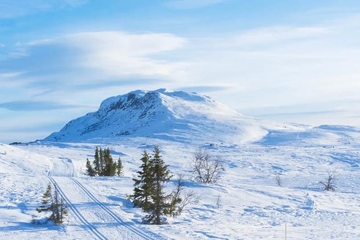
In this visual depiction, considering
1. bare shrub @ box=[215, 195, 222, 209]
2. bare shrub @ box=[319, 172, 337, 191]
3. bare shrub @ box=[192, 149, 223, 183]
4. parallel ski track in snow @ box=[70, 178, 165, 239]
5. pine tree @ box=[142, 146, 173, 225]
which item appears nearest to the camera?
parallel ski track in snow @ box=[70, 178, 165, 239]

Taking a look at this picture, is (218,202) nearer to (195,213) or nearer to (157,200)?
(195,213)

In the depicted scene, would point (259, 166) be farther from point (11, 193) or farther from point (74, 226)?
point (74, 226)

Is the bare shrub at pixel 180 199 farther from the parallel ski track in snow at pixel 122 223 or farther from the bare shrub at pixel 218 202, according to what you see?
the parallel ski track in snow at pixel 122 223

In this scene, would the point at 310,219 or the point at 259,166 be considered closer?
the point at 310,219

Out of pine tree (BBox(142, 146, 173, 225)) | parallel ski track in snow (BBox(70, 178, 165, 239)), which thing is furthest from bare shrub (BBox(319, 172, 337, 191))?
pine tree (BBox(142, 146, 173, 225))

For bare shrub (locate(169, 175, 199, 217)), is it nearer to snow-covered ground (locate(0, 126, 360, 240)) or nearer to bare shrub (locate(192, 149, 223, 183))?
snow-covered ground (locate(0, 126, 360, 240))

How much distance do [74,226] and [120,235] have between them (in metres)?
3.94

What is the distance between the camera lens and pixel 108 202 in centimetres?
3481

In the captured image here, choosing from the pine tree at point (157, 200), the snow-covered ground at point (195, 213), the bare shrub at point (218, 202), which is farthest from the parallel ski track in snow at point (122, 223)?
the bare shrub at point (218, 202)

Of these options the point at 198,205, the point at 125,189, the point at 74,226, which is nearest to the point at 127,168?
the point at 125,189

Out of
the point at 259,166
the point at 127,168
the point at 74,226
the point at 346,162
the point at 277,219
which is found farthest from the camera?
the point at 346,162

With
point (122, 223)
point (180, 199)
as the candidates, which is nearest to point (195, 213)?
point (180, 199)

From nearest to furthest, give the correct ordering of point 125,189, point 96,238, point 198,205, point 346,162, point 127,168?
point 96,238 → point 198,205 → point 125,189 → point 127,168 → point 346,162

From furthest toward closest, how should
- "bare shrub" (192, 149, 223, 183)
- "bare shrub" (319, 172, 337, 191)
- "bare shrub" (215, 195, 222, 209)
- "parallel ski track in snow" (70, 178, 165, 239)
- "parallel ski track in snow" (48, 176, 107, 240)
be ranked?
1. "bare shrub" (192, 149, 223, 183)
2. "bare shrub" (319, 172, 337, 191)
3. "bare shrub" (215, 195, 222, 209)
4. "parallel ski track in snow" (48, 176, 107, 240)
5. "parallel ski track in snow" (70, 178, 165, 239)
